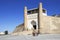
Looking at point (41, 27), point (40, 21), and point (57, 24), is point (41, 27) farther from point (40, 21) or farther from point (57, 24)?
point (57, 24)

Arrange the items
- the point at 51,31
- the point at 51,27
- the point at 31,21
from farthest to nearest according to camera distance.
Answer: the point at 31,21, the point at 51,27, the point at 51,31

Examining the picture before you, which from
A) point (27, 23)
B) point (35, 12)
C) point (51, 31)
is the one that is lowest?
point (51, 31)

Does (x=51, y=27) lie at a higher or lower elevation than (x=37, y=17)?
lower

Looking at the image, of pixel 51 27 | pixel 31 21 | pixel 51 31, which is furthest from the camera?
pixel 31 21

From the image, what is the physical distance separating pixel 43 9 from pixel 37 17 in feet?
10.6

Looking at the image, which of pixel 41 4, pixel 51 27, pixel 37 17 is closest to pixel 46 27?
pixel 51 27

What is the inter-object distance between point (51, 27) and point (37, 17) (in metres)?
4.82

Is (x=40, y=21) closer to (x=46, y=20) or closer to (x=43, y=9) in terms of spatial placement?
(x=46, y=20)

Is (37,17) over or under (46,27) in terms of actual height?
over

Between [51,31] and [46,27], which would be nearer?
[51,31]

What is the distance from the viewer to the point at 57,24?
39.4 metres

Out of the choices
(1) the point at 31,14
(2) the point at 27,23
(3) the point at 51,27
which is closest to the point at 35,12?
(1) the point at 31,14

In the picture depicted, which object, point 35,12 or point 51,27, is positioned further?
point 35,12

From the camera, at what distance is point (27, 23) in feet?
140
